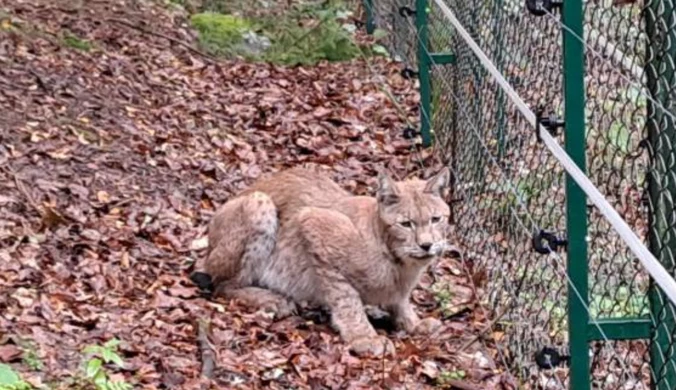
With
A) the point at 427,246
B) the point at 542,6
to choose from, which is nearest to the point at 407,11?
the point at 427,246

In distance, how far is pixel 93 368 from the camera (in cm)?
523

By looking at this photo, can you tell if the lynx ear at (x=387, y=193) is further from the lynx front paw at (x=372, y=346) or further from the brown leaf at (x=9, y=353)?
the brown leaf at (x=9, y=353)

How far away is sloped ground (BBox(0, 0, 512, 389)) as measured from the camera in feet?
19.3

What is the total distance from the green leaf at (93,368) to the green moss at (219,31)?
6854 millimetres

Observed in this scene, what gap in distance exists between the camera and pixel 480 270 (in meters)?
7.26

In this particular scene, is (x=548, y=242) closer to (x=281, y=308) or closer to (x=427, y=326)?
(x=427, y=326)

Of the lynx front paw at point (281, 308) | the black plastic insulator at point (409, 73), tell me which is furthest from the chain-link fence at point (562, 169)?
the lynx front paw at point (281, 308)

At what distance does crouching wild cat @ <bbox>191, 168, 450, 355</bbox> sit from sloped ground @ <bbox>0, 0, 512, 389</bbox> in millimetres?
151

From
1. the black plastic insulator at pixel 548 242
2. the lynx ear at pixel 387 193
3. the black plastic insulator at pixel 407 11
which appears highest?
the black plastic insulator at pixel 407 11

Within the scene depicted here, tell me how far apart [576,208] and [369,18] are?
878 cm

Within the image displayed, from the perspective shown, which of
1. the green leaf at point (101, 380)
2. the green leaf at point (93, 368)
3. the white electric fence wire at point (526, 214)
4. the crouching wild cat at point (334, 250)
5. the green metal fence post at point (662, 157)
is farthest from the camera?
the crouching wild cat at point (334, 250)

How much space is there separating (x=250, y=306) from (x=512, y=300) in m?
1.36

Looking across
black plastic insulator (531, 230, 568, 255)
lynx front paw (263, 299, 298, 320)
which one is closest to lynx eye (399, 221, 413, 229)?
lynx front paw (263, 299, 298, 320)

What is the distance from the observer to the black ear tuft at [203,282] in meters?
6.78
